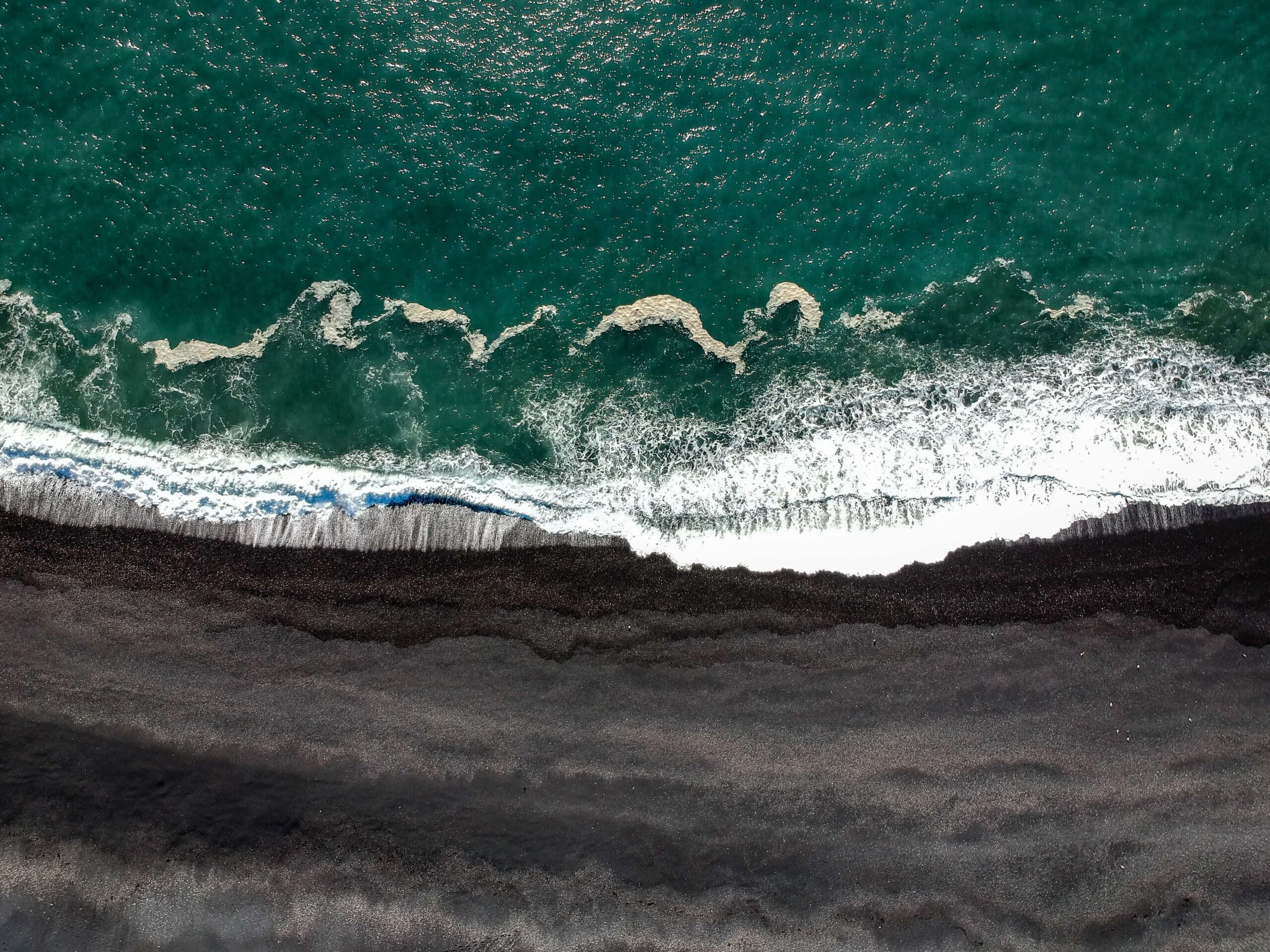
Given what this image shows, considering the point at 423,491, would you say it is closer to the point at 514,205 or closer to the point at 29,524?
the point at 514,205

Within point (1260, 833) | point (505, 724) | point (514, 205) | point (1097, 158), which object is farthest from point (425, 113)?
point (1260, 833)

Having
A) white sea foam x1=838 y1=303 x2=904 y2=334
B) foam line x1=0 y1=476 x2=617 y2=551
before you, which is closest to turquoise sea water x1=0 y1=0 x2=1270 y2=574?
white sea foam x1=838 y1=303 x2=904 y2=334

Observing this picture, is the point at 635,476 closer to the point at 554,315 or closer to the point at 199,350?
the point at 554,315

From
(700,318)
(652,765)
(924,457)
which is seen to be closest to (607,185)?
(700,318)

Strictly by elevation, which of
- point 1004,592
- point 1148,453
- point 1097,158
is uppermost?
point 1097,158

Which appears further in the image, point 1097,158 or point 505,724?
point 1097,158

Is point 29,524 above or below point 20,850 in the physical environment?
above
